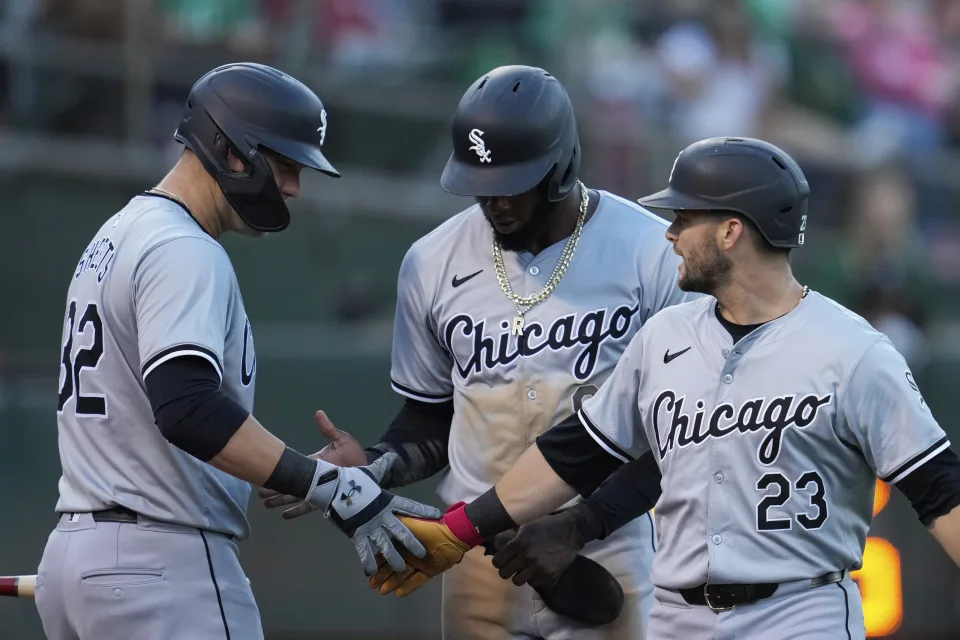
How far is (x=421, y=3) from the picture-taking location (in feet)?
34.0

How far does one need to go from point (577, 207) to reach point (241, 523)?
1433 mm

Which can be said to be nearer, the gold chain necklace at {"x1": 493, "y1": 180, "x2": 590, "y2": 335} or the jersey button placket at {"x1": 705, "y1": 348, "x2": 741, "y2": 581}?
the jersey button placket at {"x1": 705, "y1": 348, "x2": 741, "y2": 581}

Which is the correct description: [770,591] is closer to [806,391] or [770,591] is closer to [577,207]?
[806,391]

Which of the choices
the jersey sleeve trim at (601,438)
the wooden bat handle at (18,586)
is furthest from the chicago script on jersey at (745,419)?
the wooden bat handle at (18,586)

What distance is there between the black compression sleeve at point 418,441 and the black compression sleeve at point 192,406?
99 centimetres

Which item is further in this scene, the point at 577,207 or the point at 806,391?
the point at 577,207

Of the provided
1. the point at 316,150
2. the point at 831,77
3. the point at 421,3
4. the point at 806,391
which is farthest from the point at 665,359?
the point at 831,77

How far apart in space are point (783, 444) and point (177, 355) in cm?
157

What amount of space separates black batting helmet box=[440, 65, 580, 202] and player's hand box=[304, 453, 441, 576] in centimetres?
91

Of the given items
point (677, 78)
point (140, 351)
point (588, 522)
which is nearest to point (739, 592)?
point (588, 522)

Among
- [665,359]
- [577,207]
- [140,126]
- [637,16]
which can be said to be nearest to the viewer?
[665,359]

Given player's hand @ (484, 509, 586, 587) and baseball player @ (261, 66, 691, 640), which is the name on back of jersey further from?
player's hand @ (484, 509, 586, 587)

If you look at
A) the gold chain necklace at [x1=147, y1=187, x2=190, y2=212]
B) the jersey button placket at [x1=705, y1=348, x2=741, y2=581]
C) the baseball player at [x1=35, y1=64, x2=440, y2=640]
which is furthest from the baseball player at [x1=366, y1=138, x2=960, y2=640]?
the gold chain necklace at [x1=147, y1=187, x2=190, y2=212]

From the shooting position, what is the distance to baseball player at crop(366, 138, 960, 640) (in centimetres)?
364
